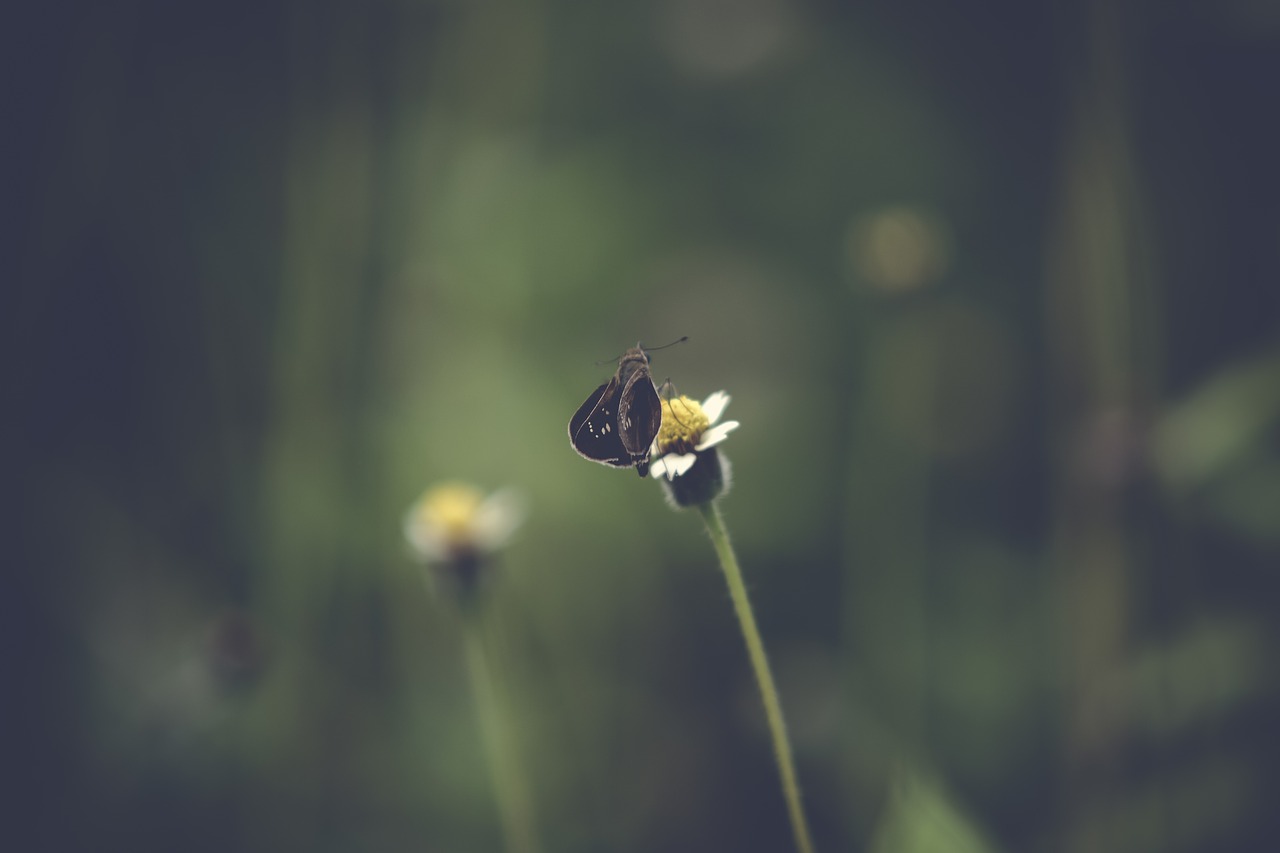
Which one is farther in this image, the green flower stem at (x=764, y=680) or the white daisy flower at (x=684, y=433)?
the white daisy flower at (x=684, y=433)

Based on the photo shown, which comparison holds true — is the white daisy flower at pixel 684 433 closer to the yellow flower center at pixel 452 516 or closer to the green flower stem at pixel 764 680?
the green flower stem at pixel 764 680

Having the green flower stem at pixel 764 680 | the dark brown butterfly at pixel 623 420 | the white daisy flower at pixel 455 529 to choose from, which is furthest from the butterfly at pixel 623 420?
the white daisy flower at pixel 455 529

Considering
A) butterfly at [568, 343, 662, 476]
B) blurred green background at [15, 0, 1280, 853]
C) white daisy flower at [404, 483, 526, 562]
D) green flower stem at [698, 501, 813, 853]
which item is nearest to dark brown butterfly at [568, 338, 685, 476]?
butterfly at [568, 343, 662, 476]

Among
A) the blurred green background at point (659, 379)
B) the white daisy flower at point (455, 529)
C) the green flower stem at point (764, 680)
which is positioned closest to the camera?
the green flower stem at point (764, 680)

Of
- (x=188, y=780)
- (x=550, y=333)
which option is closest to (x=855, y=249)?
(x=550, y=333)

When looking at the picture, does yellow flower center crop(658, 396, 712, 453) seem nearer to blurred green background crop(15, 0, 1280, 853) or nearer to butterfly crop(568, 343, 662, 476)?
butterfly crop(568, 343, 662, 476)

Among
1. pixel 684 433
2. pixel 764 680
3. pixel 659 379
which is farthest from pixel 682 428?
pixel 659 379

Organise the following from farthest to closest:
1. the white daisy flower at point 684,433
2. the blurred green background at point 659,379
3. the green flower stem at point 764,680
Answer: the blurred green background at point 659,379 → the white daisy flower at point 684,433 → the green flower stem at point 764,680
